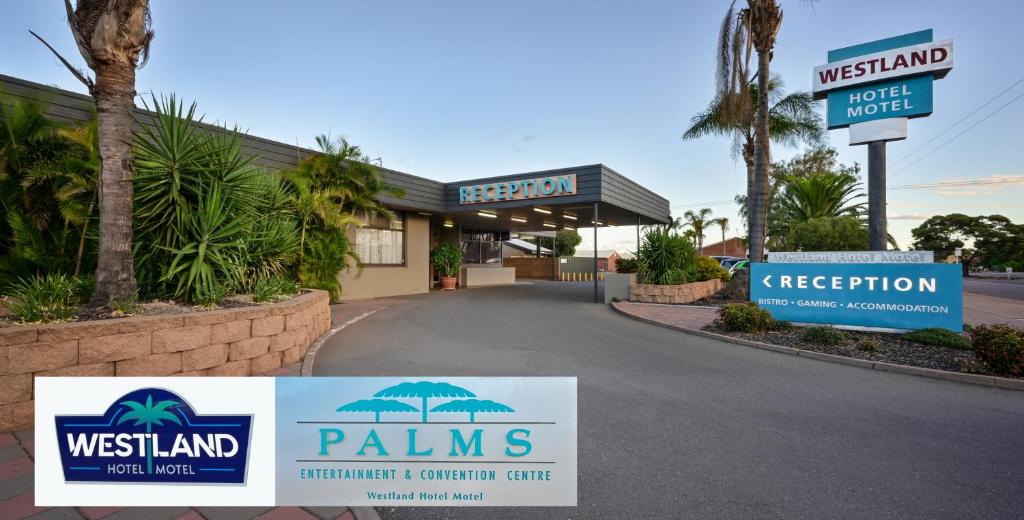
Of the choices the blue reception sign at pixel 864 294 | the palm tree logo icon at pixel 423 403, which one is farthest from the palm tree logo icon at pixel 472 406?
the blue reception sign at pixel 864 294

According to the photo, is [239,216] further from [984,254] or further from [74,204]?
[984,254]

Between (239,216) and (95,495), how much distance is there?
14.8 ft

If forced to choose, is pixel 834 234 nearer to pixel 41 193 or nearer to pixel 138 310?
pixel 138 310

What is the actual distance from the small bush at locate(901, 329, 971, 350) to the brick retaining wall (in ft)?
31.2

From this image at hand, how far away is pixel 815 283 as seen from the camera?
8.34m

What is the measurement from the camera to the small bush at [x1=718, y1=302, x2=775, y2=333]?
7.82 metres

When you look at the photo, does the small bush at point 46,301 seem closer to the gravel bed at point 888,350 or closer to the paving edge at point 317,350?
the paving edge at point 317,350

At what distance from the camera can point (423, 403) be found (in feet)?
6.99

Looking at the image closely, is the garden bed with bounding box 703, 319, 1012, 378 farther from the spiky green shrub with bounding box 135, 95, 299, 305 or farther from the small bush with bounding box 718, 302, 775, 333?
the spiky green shrub with bounding box 135, 95, 299, 305

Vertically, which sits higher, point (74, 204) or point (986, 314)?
point (74, 204)

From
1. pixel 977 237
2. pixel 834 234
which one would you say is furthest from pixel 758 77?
pixel 977 237

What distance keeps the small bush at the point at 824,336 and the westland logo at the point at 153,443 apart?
316 inches

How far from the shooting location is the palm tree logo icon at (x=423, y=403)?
6.91 feet

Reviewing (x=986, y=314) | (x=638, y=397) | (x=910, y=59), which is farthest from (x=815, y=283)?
(x=986, y=314)
